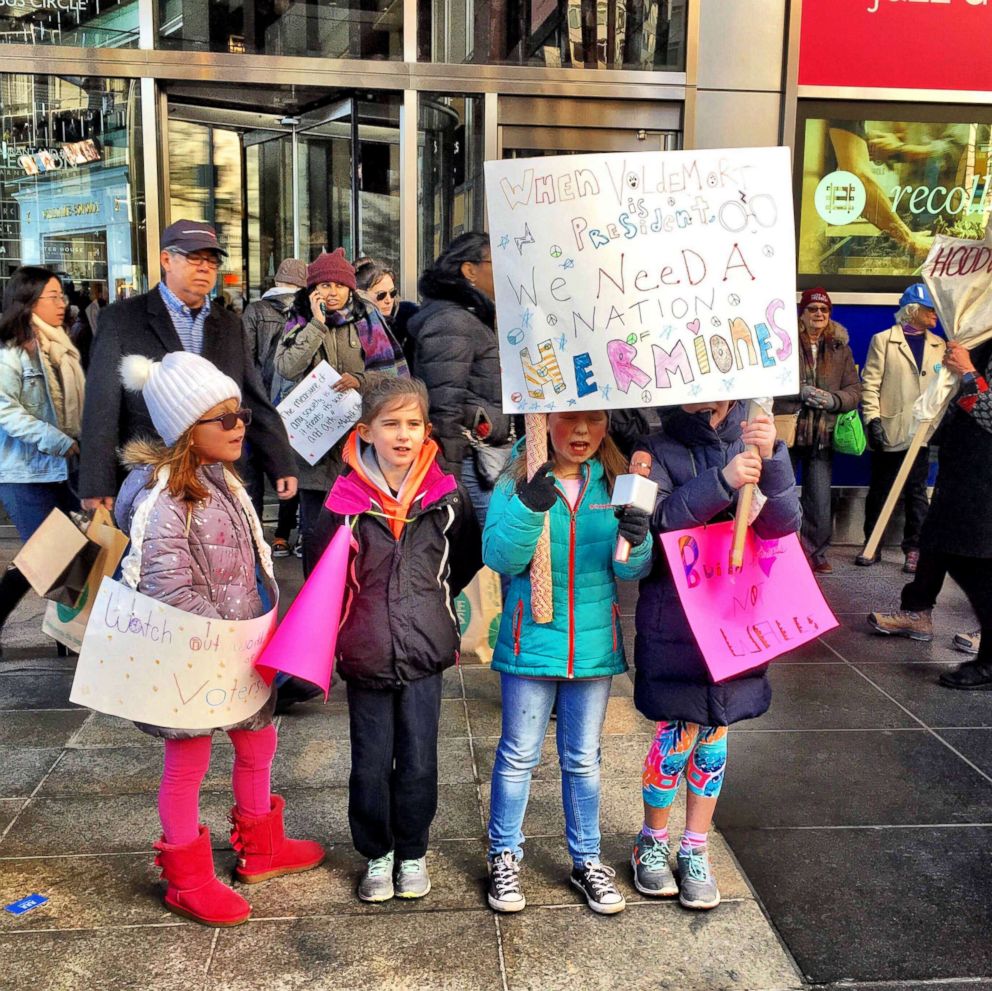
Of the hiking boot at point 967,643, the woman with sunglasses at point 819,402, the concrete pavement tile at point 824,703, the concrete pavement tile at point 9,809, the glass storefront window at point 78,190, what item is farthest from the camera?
the glass storefront window at point 78,190

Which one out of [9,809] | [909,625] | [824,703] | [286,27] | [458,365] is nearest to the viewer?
[9,809]

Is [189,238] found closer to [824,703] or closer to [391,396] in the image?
[391,396]

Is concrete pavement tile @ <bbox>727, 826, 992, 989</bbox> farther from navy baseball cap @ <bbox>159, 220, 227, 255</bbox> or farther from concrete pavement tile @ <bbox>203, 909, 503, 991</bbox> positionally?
navy baseball cap @ <bbox>159, 220, 227, 255</bbox>

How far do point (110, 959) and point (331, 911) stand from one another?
62cm

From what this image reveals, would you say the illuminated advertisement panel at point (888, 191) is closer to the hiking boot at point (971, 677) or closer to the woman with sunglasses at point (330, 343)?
the hiking boot at point (971, 677)

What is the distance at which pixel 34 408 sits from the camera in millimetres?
5770

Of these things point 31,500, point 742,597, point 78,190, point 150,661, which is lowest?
point 31,500

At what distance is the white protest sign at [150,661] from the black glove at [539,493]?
2.96 ft

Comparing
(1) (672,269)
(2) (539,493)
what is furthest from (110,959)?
(1) (672,269)

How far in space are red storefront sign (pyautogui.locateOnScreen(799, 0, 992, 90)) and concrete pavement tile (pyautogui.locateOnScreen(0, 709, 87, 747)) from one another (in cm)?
647

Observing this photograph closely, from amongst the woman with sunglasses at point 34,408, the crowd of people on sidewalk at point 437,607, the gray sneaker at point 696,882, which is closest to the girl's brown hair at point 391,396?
the crowd of people on sidewalk at point 437,607

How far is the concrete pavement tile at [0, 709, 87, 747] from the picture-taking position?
4805 mm

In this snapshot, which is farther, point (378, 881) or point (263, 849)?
point (263, 849)

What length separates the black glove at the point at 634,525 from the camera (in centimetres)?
314
